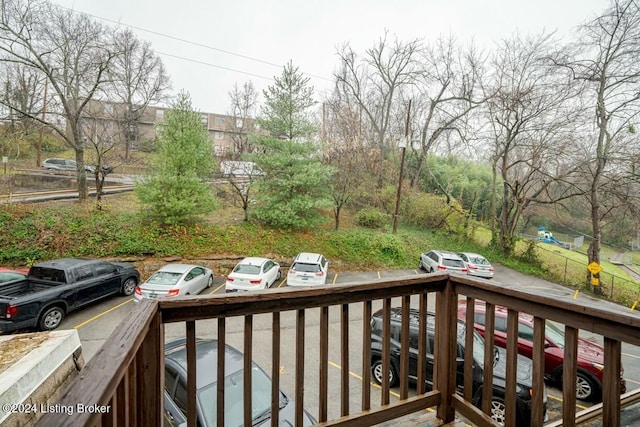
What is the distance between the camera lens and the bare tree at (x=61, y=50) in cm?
1091

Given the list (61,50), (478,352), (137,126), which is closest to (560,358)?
(478,352)

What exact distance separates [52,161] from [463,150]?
86.0 feet

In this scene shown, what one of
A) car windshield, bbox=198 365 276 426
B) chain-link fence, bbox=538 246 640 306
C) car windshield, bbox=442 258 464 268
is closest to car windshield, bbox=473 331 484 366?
car windshield, bbox=198 365 276 426

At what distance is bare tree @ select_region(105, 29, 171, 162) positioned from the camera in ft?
42.7

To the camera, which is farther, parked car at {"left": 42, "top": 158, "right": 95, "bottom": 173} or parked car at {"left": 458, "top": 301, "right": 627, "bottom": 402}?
parked car at {"left": 42, "top": 158, "right": 95, "bottom": 173}

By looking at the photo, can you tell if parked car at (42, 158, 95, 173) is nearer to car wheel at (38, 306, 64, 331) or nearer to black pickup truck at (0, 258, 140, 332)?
black pickup truck at (0, 258, 140, 332)

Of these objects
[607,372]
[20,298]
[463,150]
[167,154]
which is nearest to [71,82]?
[167,154]

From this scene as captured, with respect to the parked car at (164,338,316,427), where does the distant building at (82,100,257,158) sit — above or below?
above

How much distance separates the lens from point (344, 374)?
1724mm

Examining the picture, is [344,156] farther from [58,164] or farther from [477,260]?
[58,164]

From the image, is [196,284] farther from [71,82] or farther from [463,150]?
[463,150]

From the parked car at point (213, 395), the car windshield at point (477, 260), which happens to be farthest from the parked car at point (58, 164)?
the car windshield at point (477, 260)

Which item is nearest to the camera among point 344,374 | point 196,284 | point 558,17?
point 344,374

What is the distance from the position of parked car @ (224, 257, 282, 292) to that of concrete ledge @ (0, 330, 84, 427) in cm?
647
